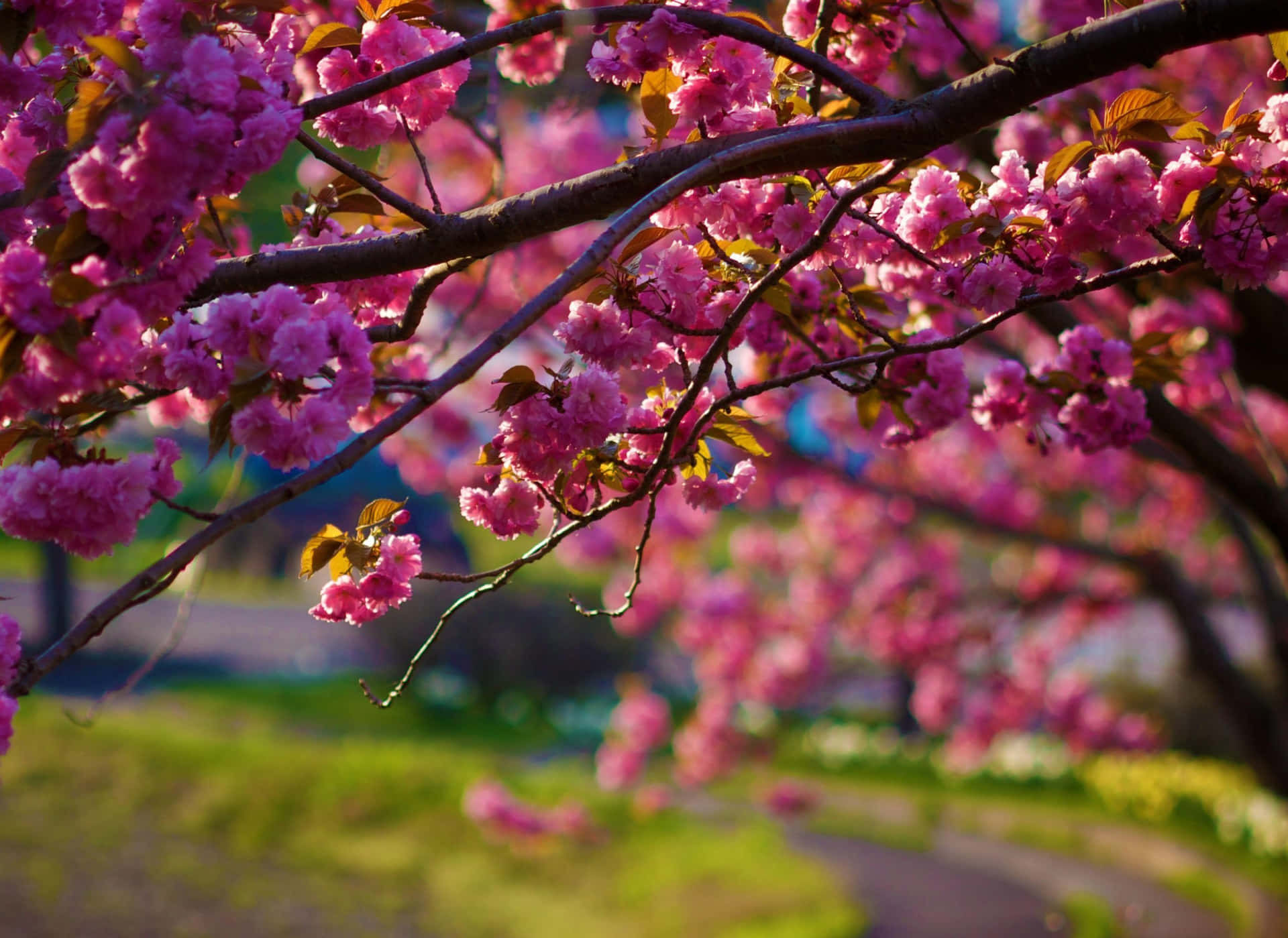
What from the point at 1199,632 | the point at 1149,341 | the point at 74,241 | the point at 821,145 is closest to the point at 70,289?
the point at 74,241

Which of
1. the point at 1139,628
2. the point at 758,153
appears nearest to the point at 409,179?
the point at 758,153

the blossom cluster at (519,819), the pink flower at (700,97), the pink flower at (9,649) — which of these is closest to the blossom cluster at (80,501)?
the pink flower at (9,649)

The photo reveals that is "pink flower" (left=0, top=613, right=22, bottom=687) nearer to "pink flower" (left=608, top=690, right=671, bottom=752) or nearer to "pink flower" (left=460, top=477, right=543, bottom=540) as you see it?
"pink flower" (left=460, top=477, right=543, bottom=540)

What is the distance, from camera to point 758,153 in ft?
4.68

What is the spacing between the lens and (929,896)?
6.62 meters

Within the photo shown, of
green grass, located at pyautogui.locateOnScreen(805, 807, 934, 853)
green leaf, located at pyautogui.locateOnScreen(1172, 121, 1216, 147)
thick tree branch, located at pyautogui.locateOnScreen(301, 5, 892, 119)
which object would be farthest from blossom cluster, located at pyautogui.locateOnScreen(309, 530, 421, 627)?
green grass, located at pyautogui.locateOnScreen(805, 807, 934, 853)

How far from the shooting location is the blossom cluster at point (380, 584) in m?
1.59

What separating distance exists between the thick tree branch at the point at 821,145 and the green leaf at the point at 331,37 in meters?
0.32

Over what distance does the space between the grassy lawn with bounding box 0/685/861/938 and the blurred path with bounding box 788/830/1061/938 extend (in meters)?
0.25

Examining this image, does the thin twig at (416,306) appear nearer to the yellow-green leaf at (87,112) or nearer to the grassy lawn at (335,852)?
the yellow-green leaf at (87,112)

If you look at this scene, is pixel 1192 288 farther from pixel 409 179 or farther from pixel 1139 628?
pixel 1139 628

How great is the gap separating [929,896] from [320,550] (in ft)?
20.1

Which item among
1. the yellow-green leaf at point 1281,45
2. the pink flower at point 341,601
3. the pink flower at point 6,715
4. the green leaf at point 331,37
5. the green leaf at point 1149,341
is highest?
the green leaf at point 331,37

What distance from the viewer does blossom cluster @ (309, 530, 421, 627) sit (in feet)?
5.23
